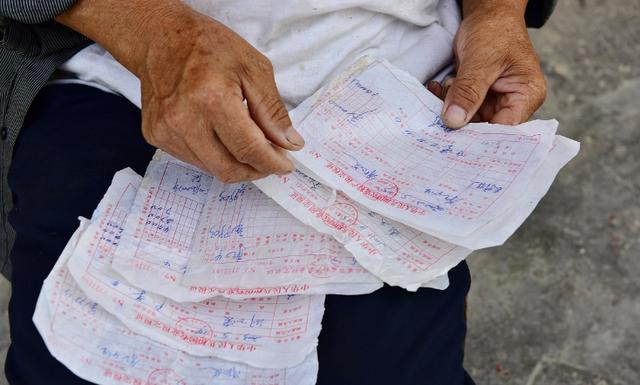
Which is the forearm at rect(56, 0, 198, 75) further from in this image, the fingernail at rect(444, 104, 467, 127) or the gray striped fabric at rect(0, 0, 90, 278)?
the fingernail at rect(444, 104, 467, 127)

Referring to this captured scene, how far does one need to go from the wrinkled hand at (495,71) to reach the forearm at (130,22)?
0.35m

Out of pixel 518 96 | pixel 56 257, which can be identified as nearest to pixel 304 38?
pixel 518 96

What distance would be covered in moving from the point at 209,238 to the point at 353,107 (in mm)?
249

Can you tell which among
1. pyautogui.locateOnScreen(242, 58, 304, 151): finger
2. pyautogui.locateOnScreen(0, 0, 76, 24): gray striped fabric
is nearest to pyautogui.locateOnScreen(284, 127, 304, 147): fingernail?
pyautogui.locateOnScreen(242, 58, 304, 151): finger

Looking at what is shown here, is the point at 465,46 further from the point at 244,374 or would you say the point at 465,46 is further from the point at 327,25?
the point at 244,374

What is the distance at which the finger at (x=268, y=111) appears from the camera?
75 centimetres

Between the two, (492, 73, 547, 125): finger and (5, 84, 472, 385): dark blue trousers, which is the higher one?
(492, 73, 547, 125): finger

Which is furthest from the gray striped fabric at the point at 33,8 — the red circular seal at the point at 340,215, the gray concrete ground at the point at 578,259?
the gray concrete ground at the point at 578,259

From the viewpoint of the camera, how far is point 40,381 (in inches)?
30.3

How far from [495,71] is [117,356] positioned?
59cm

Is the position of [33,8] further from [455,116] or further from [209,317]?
[455,116]

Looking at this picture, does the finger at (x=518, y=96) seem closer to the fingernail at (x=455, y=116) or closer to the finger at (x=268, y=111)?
the fingernail at (x=455, y=116)

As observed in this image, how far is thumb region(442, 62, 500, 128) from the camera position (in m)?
0.88

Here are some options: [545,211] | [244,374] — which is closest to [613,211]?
[545,211]
